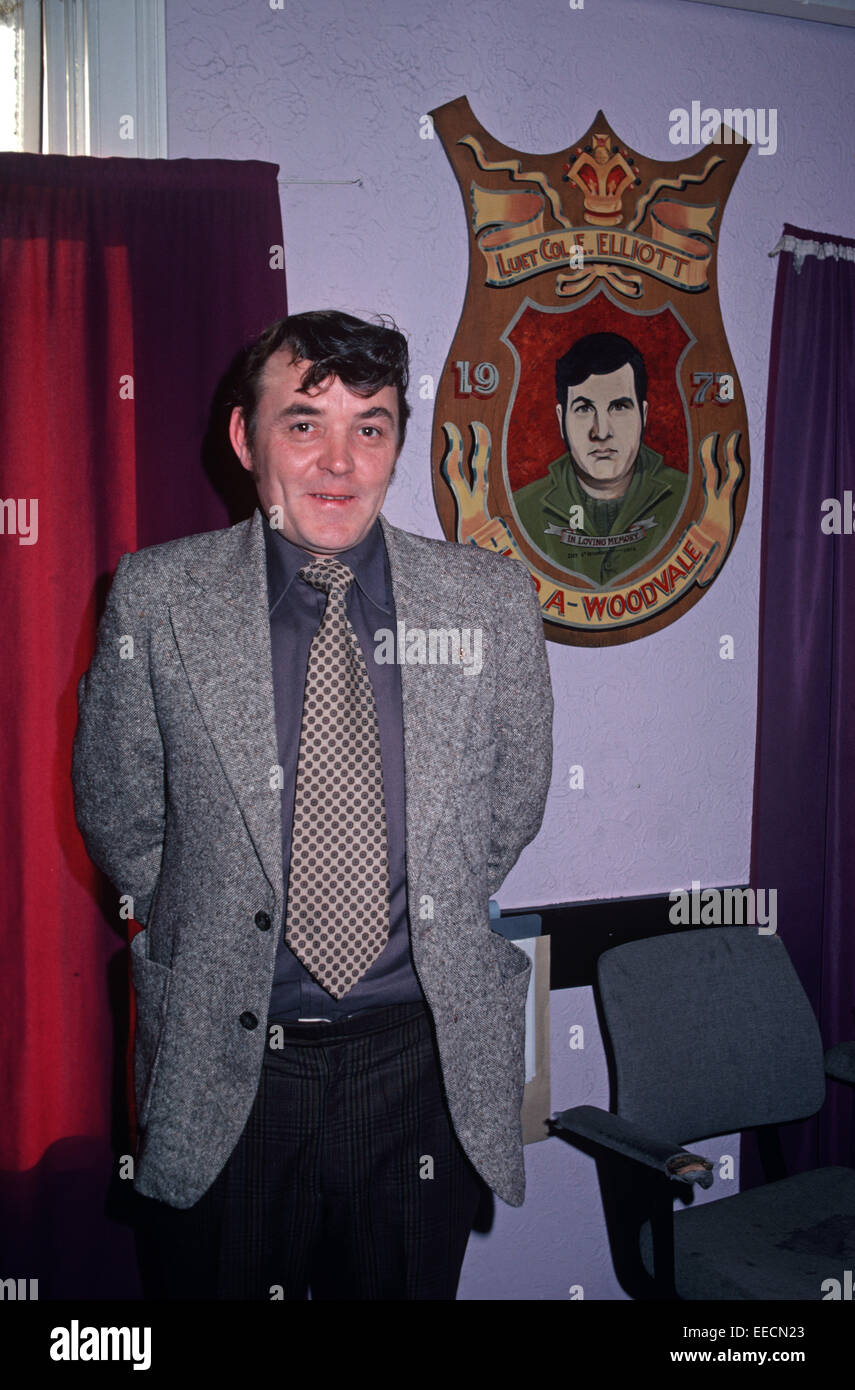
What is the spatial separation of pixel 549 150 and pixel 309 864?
2.00 meters

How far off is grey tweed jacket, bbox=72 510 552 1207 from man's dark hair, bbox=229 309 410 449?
0.27 meters

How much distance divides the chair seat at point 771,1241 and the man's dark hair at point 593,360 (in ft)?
6.43

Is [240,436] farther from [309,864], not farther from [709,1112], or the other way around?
[709,1112]

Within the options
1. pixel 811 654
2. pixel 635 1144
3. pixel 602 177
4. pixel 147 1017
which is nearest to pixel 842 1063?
pixel 635 1144

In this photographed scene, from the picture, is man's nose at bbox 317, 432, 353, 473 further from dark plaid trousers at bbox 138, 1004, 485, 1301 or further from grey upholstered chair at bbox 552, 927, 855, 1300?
grey upholstered chair at bbox 552, 927, 855, 1300

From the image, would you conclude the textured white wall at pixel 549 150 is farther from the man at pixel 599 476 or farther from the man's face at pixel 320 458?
the man's face at pixel 320 458

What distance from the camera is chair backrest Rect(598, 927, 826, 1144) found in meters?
2.23

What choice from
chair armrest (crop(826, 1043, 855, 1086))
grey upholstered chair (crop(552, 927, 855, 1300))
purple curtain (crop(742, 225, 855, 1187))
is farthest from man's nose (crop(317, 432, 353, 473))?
chair armrest (crop(826, 1043, 855, 1086))

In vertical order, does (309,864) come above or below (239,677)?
below

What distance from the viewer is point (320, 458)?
5.48 ft

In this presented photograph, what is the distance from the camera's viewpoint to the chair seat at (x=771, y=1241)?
1.91m

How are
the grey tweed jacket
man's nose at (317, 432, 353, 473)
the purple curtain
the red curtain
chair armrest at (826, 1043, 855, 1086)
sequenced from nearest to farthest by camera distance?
the grey tweed jacket < man's nose at (317, 432, 353, 473) < the red curtain < chair armrest at (826, 1043, 855, 1086) < the purple curtain
